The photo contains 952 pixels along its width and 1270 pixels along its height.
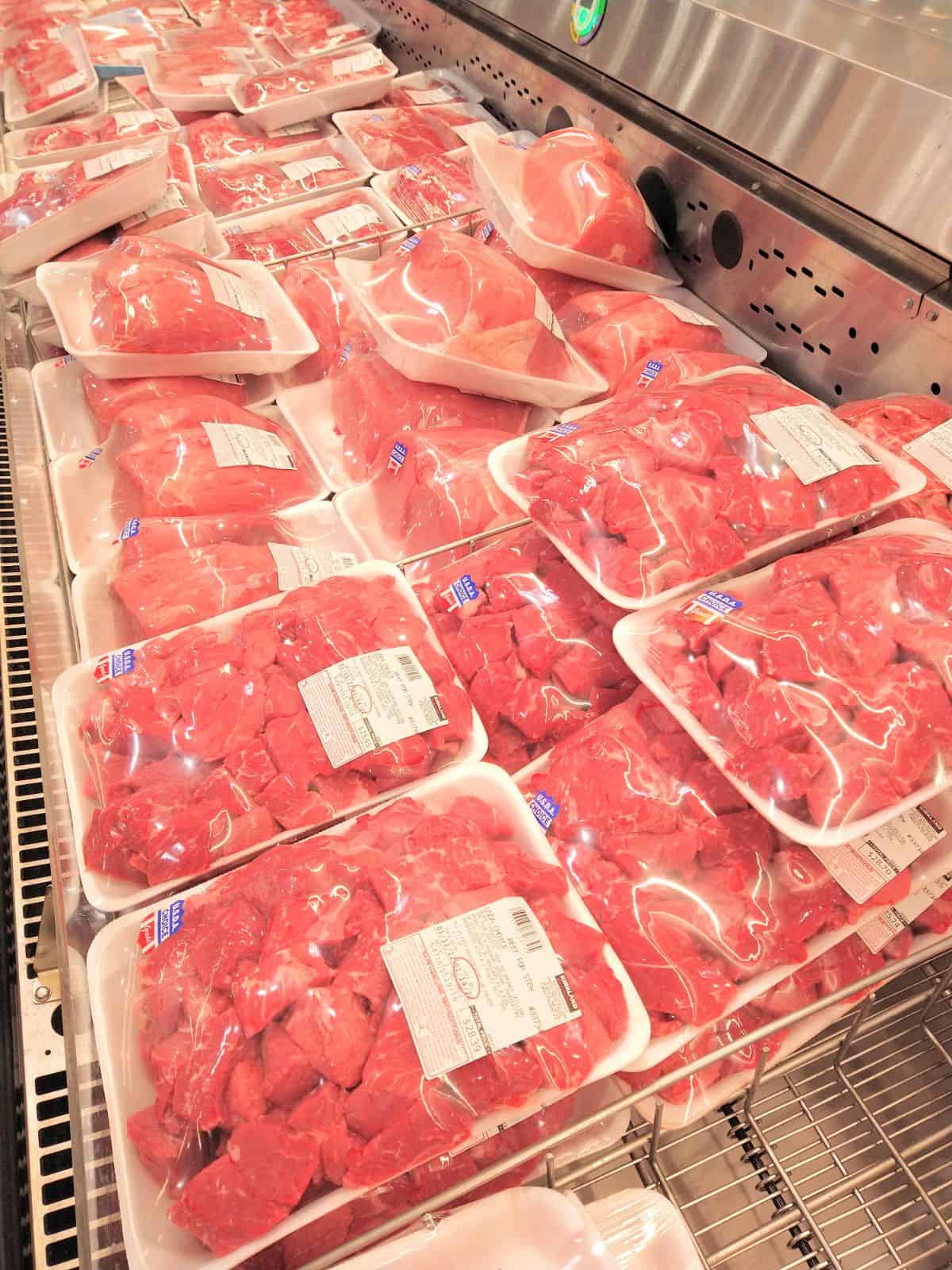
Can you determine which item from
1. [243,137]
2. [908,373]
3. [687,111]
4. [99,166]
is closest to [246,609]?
[908,373]

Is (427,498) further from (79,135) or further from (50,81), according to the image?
(50,81)

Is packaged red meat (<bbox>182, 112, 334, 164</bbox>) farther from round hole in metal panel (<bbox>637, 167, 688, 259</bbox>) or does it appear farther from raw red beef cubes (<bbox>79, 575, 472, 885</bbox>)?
raw red beef cubes (<bbox>79, 575, 472, 885</bbox>)

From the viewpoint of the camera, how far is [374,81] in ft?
9.98

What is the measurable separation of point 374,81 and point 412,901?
2976mm

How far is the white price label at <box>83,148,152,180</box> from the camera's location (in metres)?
2.30

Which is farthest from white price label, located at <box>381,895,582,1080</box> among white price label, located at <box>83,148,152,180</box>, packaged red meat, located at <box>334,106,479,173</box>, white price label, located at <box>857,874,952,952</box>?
packaged red meat, located at <box>334,106,479,173</box>

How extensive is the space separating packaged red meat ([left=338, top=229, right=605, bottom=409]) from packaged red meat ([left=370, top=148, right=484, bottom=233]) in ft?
2.12

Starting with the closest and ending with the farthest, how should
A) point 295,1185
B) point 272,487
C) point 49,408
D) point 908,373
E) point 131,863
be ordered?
point 295,1185, point 131,863, point 908,373, point 272,487, point 49,408

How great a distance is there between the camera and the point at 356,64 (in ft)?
10.2

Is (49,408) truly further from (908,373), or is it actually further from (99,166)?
(908,373)

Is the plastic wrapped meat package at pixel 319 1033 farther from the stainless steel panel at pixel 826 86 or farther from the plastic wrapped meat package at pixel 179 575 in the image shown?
the stainless steel panel at pixel 826 86

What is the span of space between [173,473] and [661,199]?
1.33m

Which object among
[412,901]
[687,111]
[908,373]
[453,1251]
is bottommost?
[453,1251]

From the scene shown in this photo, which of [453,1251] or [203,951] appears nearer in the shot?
[453,1251]
